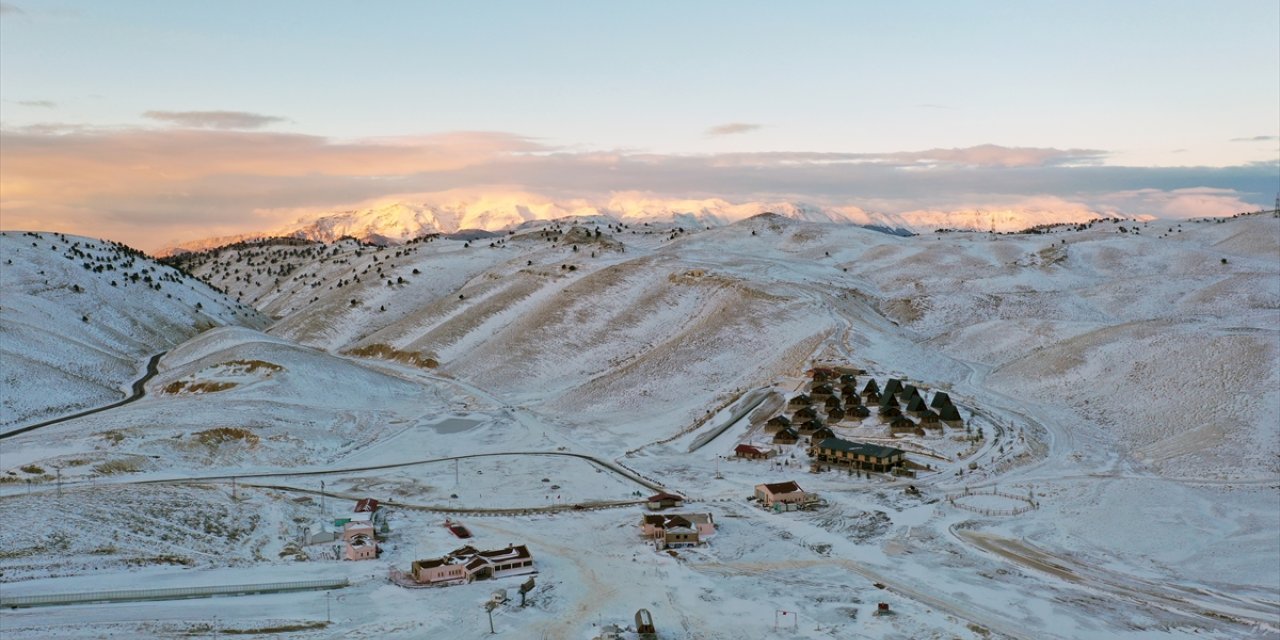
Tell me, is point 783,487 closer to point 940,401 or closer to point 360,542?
point 940,401

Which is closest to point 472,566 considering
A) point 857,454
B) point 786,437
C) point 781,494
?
point 781,494

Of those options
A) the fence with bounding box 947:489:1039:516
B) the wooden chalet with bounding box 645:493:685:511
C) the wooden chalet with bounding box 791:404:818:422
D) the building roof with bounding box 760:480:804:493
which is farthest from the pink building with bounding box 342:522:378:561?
the wooden chalet with bounding box 791:404:818:422

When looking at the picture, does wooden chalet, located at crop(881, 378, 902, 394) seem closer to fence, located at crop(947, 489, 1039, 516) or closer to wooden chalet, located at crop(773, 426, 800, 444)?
wooden chalet, located at crop(773, 426, 800, 444)

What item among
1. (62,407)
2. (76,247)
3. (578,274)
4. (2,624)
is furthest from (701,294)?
(76,247)

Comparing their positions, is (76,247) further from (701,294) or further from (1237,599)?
(1237,599)

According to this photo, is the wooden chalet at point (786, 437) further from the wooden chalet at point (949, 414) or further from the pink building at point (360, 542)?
the pink building at point (360, 542)
